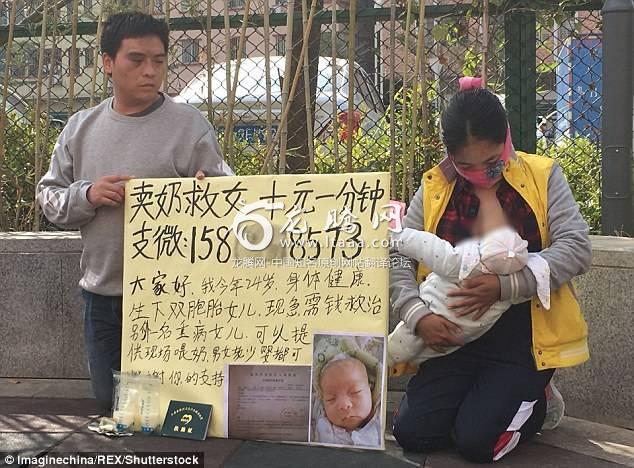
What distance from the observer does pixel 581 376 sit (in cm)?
380

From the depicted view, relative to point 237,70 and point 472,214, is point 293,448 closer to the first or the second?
point 472,214

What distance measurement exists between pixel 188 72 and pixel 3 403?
6.63ft

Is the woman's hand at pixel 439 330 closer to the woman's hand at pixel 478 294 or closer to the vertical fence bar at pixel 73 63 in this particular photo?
the woman's hand at pixel 478 294

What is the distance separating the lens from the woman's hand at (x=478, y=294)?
314 centimetres

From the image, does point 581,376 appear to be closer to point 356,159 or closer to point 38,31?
point 356,159

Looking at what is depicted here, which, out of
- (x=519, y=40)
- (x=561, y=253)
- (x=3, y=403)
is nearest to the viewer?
(x=561, y=253)

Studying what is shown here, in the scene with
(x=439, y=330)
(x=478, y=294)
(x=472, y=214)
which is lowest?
(x=439, y=330)

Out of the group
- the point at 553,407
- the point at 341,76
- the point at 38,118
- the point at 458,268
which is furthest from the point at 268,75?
the point at 553,407

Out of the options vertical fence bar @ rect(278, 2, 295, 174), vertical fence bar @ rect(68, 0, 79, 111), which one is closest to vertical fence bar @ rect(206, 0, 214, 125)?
vertical fence bar @ rect(278, 2, 295, 174)

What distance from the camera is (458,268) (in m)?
3.20

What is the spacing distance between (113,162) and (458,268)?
1485mm

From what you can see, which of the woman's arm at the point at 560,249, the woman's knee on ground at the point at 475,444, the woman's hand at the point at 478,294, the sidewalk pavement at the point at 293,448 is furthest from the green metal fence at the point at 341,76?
the woman's knee on ground at the point at 475,444

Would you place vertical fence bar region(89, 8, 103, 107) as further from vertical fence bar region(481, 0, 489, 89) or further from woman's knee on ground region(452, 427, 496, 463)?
woman's knee on ground region(452, 427, 496, 463)

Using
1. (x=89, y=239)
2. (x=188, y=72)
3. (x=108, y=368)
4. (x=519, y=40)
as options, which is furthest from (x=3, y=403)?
(x=519, y=40)
